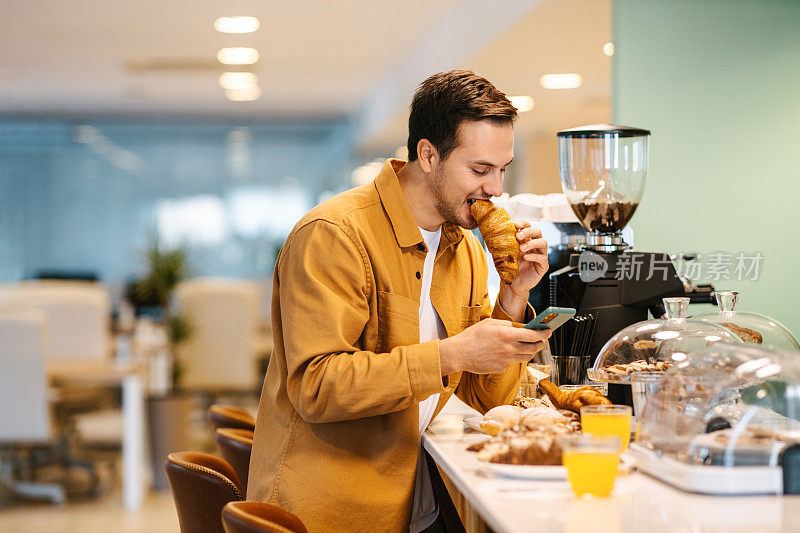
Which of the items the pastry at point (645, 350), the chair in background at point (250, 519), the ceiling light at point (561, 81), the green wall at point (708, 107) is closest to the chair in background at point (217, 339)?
the ceiling light at point (561, 81)

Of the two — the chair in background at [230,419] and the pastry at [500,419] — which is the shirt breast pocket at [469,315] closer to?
the pastry at [500,419]

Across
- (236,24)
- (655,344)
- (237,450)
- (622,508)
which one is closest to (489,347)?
(655,344)

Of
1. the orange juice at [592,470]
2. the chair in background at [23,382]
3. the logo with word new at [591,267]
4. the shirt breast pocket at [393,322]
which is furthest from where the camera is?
the chair in background at [23,382]

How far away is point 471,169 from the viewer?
1.96m

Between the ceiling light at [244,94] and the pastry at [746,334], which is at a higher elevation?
the ceiling light at [244,94]

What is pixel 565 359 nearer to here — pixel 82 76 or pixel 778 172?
pixel 778 172

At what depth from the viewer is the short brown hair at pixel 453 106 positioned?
1933mm

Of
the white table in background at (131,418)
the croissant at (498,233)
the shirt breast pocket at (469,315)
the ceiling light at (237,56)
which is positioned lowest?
the white table in background at (131,418)

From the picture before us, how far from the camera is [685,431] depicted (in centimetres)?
145

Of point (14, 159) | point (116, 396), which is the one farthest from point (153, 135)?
point (116, 396)

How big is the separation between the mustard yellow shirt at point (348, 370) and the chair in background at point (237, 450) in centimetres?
37

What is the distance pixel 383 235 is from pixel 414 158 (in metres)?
0.23

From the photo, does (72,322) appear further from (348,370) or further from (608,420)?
(608,420)

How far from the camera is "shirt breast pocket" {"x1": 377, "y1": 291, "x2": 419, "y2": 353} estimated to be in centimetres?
192
